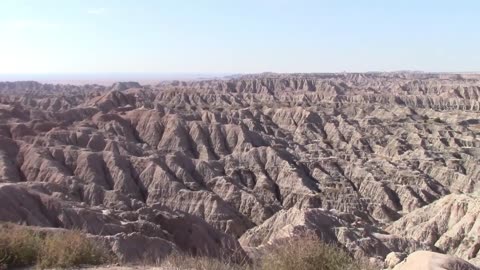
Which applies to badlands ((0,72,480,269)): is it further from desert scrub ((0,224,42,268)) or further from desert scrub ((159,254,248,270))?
desert scrub ((0,224,42,268))

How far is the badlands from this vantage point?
104 ft

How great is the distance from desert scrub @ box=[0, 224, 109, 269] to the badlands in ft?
20.9

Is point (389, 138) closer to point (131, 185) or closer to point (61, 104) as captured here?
point (131, 185)

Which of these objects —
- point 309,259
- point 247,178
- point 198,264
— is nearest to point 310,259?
point 309,259

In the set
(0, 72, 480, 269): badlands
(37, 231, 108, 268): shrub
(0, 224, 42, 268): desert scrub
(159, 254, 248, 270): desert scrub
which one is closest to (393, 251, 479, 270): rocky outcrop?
(0, 72, 480, 269): badlands

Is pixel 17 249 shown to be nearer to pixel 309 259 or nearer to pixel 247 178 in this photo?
pixel 309 259

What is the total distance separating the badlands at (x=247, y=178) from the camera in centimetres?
3169

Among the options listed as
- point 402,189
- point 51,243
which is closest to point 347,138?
point 402,189

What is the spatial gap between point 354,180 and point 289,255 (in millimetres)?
58179

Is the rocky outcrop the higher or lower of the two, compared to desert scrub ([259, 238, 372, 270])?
higher

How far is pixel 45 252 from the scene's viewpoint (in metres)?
10.9

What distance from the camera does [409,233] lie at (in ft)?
140

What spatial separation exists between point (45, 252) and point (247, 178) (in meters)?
55.2

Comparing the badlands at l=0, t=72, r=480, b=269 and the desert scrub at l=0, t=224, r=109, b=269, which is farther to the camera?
the badlands at l=0, t=72, r=480, b=269
